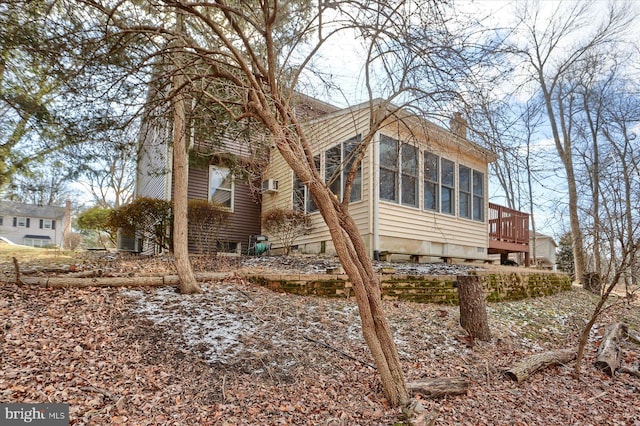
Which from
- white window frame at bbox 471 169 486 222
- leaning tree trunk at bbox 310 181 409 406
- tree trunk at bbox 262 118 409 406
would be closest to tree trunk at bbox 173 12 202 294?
tree trunk at bbox 262 118 409 406

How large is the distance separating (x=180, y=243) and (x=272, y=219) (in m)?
4.20

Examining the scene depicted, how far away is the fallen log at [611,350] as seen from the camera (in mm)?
4634

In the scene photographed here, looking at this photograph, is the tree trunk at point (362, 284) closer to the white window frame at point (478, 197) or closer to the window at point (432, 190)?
the window at point (432, 190)

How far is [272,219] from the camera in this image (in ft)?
30.7

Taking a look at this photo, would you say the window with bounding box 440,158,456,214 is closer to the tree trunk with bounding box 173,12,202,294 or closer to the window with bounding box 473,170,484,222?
the window with bounding box 473,170,484,222

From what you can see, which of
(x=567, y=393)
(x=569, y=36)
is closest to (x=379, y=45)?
(x=567, y=393)

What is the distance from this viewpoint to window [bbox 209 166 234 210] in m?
10.9

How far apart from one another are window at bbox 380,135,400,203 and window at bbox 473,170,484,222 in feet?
11.3

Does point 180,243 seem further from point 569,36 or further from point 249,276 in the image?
point 569,36

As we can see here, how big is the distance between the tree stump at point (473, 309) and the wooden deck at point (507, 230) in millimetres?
6822

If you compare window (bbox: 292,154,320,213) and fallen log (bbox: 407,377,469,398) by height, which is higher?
window (bbox: 292,154,320,213)

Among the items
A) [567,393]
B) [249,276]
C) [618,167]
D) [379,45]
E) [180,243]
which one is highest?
[379,45]

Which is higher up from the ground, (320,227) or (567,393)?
(320,227)

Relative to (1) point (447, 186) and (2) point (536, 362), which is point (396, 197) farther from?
(2) point (536, 362)
